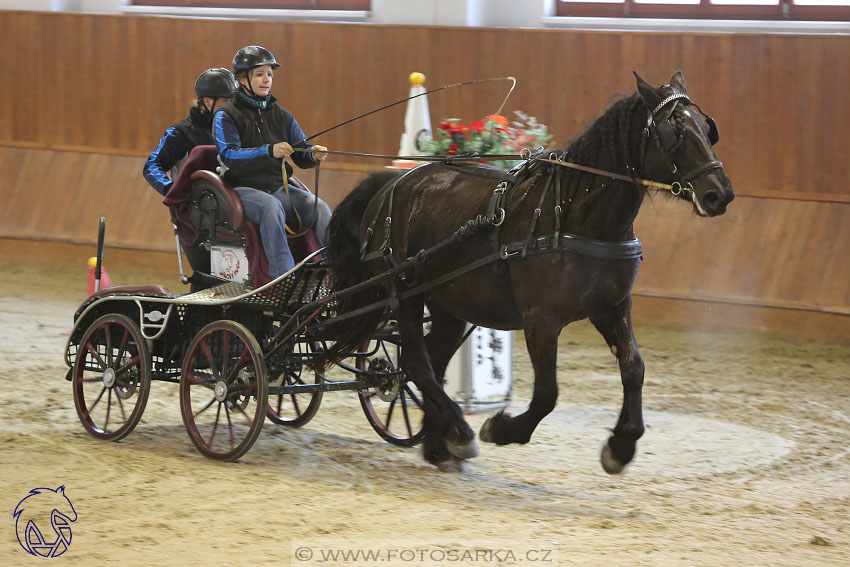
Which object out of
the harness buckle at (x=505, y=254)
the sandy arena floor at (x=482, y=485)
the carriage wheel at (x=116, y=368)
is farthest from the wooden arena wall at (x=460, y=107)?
the carriage wheel at (x=116, y=368)

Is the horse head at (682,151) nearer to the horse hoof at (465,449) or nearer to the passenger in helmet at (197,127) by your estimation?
the horse hoof at (465,449)

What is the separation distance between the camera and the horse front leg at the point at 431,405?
5141 millimetres

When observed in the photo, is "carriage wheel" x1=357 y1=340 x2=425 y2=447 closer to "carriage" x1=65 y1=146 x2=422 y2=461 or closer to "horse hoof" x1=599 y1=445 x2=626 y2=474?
"carriage" x1=65 y1=146 x2=422 y2=461

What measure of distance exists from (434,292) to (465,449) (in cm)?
73

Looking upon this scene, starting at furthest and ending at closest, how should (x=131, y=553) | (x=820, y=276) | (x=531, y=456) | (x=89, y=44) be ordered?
(x=89, y=44)
(x=820, y=276)
(x=531, y=456)
(x=131, y=553)

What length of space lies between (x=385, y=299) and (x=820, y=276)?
15.9ft

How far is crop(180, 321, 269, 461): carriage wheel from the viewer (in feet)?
17.4

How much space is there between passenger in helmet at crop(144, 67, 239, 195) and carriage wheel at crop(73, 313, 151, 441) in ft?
2.73

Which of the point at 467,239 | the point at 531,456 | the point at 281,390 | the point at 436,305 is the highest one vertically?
the point at 467,239

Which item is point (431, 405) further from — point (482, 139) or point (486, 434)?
point (482, 139)

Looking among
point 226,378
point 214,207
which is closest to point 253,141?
point 214,207

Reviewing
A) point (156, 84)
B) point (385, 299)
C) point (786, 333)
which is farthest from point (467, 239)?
point (156, 84)

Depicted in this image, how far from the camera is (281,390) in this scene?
541cm

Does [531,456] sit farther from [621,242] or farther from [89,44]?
[89,44]
